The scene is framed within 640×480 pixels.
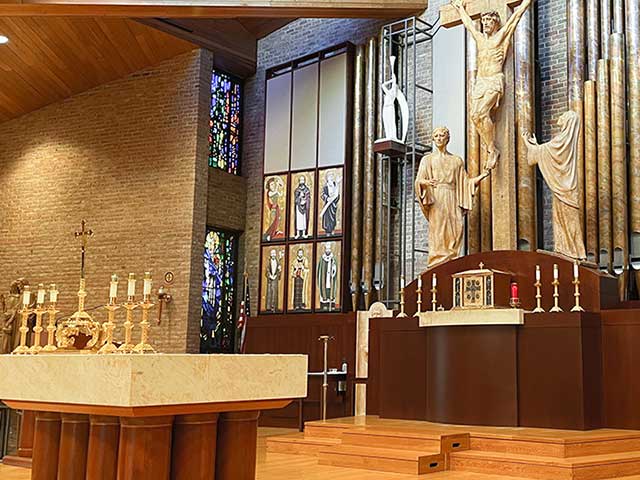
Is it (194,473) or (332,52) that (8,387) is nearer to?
(194,473)

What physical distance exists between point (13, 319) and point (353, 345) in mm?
5384

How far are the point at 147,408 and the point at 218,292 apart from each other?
33.9ft

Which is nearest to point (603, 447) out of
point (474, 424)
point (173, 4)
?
point (474, 424)

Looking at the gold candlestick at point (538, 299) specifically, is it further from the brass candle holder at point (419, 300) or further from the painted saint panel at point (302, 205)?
the painted saint panel at point (302, 205)

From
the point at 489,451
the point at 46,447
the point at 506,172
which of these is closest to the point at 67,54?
the point at 506,172

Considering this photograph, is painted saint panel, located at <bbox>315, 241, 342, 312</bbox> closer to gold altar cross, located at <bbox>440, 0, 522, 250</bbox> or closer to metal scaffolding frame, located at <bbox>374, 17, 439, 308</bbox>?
metal scaffolding frame, located at <bbox>374, 17, 439, 308</bbox>

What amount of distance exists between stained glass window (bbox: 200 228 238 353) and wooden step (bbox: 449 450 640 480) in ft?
21.6

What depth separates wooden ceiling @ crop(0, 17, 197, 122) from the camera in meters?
11.6

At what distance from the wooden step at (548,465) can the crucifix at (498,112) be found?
3.10 metres

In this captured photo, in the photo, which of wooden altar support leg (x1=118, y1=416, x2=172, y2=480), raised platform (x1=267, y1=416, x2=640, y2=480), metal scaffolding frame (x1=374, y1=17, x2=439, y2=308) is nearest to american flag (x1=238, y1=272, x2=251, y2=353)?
metal scaffolding frame (x1=374, y1=17, x2=439, y2=308)

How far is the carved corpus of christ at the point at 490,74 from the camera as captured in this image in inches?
372

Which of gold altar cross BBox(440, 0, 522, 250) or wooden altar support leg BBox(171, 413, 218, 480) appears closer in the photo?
wooden altar support leg BBox(171, 413, 218, 480)

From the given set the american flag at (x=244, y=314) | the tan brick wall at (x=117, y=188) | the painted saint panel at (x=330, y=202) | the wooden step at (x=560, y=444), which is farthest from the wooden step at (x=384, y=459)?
the painted saint panel at (x=330, y=202)

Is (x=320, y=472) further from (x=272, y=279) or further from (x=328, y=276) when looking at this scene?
(x=272, y=279)
